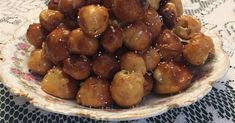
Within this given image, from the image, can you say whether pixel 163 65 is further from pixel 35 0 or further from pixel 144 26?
pixel 35 0

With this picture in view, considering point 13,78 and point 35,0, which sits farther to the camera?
point 35,0

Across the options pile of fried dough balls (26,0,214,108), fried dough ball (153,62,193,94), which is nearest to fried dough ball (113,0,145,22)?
pile of fried dough balls (26,0,214,108)

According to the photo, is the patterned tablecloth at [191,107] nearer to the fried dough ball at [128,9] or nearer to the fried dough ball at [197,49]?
the fried dough ball at [197,49]

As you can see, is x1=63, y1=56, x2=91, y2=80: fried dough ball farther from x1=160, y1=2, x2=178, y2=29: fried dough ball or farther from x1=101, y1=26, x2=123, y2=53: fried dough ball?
x1=160, y1=2, x2=178, y2=29: fried dough ball

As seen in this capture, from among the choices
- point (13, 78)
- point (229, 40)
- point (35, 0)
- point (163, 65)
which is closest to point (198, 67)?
point (163, 65)

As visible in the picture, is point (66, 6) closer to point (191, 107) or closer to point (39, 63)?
point (39, 63)
